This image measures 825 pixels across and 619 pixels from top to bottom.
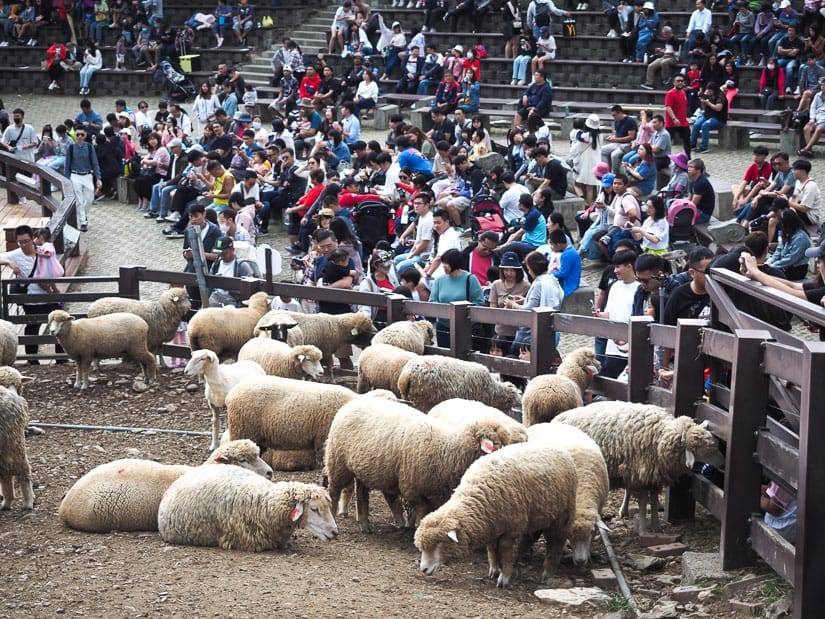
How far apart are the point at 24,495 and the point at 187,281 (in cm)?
430

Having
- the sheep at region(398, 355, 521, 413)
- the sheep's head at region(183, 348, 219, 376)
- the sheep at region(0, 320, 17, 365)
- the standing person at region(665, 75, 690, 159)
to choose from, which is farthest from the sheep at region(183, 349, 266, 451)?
the standing person at region(665, 75, 690, 159)

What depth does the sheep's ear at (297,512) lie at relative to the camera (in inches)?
280

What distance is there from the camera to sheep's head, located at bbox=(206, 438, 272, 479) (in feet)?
26.0

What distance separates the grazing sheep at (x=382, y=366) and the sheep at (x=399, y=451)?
5.57 ft

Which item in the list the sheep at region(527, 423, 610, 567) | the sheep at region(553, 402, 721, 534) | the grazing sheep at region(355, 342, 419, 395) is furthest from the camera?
the grazing sheep at region(355, 342, 419, 395)

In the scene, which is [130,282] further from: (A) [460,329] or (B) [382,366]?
(A) [460,329]

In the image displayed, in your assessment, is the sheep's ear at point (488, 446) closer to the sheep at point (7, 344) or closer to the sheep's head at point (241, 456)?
the sheep's head at point (241, 456)

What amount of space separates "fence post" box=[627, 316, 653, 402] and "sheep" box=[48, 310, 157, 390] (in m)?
5.33

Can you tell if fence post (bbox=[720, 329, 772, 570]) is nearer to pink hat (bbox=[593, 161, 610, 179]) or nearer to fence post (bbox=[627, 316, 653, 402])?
fence post (bbox=[627, 316, 653, 402])

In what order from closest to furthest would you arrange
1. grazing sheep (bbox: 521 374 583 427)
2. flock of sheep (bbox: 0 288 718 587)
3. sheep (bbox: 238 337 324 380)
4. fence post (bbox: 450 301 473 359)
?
1. flock of sheep (bbox: 0 288 718 587)
2. grazing sheep (bbox: 521 374 583 427)
3. sheep (bbox: 238 337 324 380)
4. fence post (bbox: 450 301 473 359)

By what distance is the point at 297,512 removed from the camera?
7.12m

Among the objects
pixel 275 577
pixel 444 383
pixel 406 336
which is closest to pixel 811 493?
pixel 275 577

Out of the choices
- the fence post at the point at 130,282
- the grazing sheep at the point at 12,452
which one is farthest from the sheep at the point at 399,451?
the fence post at the point at 130,282

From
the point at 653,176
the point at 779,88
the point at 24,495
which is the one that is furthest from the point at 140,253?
the point at 779,88
